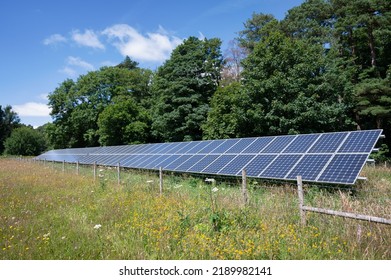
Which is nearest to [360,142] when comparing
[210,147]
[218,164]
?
[218,164]

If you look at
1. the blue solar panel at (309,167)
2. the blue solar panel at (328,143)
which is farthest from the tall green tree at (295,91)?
the blue solar panel at (309,167)

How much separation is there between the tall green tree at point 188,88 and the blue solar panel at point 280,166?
80.9 ft

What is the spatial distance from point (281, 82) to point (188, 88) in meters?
14.3

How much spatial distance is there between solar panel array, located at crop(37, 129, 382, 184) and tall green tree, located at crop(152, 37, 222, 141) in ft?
62.7

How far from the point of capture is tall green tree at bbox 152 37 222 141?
36.8 metres

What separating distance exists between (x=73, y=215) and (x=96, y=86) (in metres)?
48.5

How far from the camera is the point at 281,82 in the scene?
26172mm

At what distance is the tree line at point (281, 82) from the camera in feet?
84.7

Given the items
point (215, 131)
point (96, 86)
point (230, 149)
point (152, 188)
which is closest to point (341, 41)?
point (215, 131)

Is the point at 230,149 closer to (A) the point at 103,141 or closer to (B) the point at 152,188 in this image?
(B) the point at 152,188

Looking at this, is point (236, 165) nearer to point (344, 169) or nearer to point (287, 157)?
point (287, 157)

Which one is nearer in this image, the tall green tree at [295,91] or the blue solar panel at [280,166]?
the blue solar panel at [280,166]

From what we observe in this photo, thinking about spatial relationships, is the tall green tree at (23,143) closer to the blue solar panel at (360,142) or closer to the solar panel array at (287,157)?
the solar panel array at (287,157)

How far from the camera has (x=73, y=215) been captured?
807 cm
